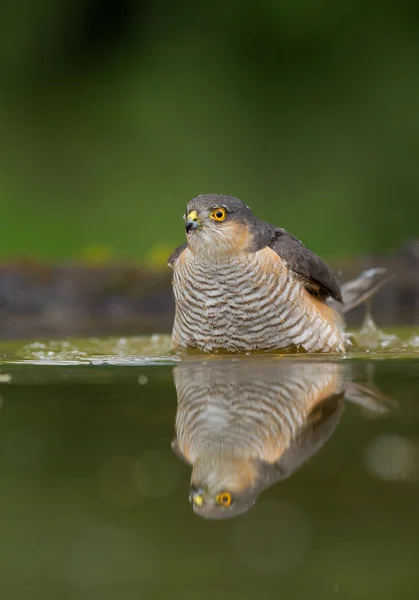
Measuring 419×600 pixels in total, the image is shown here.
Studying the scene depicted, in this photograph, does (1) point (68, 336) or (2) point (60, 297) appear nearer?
(1) point (68, 336)

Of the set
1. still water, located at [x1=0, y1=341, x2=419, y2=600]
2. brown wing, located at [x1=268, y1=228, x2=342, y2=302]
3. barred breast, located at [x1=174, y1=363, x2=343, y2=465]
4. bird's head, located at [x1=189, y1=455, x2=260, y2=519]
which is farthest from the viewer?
brown wing, located at [x1=268, y1=228, x2=342, y2=302]

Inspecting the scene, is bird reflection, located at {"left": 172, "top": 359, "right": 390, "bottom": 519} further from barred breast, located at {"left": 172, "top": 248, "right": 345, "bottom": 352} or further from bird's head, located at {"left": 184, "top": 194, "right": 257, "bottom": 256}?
bird's head, located at {"left": 184, "top": 194, "right": 257, "bottom": 256}

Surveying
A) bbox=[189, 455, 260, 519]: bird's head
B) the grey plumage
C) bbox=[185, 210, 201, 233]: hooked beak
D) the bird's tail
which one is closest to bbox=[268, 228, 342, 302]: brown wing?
the grey plumage

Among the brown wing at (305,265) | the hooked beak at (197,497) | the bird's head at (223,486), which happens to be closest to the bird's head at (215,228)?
the brown wing at (305,265)

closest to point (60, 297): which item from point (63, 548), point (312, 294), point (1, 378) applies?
point (312, 294)

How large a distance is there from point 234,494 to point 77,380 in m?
1.48

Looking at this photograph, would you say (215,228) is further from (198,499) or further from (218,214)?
(198,499)

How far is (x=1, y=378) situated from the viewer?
332 centimetres

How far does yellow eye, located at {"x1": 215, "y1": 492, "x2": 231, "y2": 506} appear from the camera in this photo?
180 centimetres

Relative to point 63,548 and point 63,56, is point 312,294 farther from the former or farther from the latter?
point 63,56

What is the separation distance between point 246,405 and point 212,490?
765mm

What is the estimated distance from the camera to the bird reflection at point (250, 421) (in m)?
1.89

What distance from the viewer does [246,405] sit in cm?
261

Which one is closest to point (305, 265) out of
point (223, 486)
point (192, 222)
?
point (192, 222)
